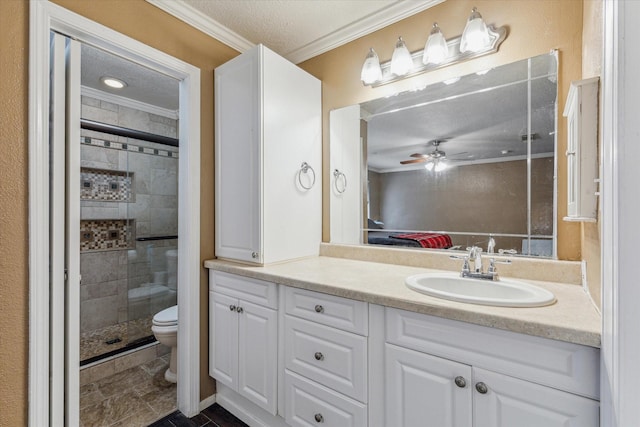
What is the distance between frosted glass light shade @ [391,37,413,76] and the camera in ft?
5.58

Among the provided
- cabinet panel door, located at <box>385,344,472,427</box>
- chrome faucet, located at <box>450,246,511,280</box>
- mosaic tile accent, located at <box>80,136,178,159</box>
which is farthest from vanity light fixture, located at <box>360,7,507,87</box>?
mosaic tile accent, located at <box>80,136,178,159</box>

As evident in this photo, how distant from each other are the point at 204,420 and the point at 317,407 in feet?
2.75

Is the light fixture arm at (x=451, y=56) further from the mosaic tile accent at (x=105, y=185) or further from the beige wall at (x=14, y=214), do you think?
the mosaic tile accent at (x=105, y=185)

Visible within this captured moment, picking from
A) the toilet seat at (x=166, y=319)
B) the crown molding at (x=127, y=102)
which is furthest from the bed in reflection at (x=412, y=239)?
the crown molding at (x=127, y=102)

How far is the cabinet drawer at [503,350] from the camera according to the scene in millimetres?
815

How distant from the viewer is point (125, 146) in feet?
9.54

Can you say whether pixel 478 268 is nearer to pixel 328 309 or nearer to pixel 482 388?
pixel 482 388

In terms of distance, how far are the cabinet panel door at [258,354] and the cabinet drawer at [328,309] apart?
16 cm

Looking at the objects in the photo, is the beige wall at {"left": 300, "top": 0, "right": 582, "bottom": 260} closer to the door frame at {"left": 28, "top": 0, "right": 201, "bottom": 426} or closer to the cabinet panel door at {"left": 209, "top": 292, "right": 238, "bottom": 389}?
the door frame at {"left": 28, "top": 0, "right": 201, "bottom": 426}

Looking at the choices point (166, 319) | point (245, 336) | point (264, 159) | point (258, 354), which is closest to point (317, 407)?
point (258, 354)

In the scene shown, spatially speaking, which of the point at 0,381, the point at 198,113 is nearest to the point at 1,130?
the point at 198,113

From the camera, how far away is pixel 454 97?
1623 millimetres

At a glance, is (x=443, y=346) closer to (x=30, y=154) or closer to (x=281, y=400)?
(x=281, y=400)

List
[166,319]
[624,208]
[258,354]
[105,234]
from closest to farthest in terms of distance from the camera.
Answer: [624,208] → [258,354] → [166,319] → [105,234]
